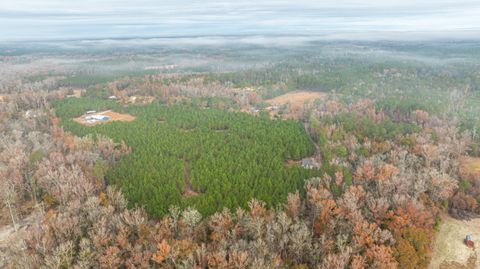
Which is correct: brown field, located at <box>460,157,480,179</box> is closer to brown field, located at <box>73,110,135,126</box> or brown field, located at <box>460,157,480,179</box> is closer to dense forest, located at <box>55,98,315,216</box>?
dense forest, located at <box>55,98,315,216</box>

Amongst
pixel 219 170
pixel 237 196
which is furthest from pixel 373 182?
pixel 219 170

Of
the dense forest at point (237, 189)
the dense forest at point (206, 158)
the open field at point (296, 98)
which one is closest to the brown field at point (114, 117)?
the dense forest at point (206, 158)

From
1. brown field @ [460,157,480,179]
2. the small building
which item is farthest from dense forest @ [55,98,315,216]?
brown field @ [460,157,480,179]

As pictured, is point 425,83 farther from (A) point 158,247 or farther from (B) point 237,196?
(A) point 158,247

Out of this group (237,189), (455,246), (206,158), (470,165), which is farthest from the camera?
(470,165)

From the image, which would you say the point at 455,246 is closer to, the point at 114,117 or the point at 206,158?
the point at 206,158

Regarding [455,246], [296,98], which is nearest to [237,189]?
[455,246]

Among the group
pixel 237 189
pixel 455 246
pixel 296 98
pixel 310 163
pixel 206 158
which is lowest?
pixel 455 246

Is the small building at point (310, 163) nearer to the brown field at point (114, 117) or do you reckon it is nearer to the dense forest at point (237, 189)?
the dense forest at point (237, 189)
